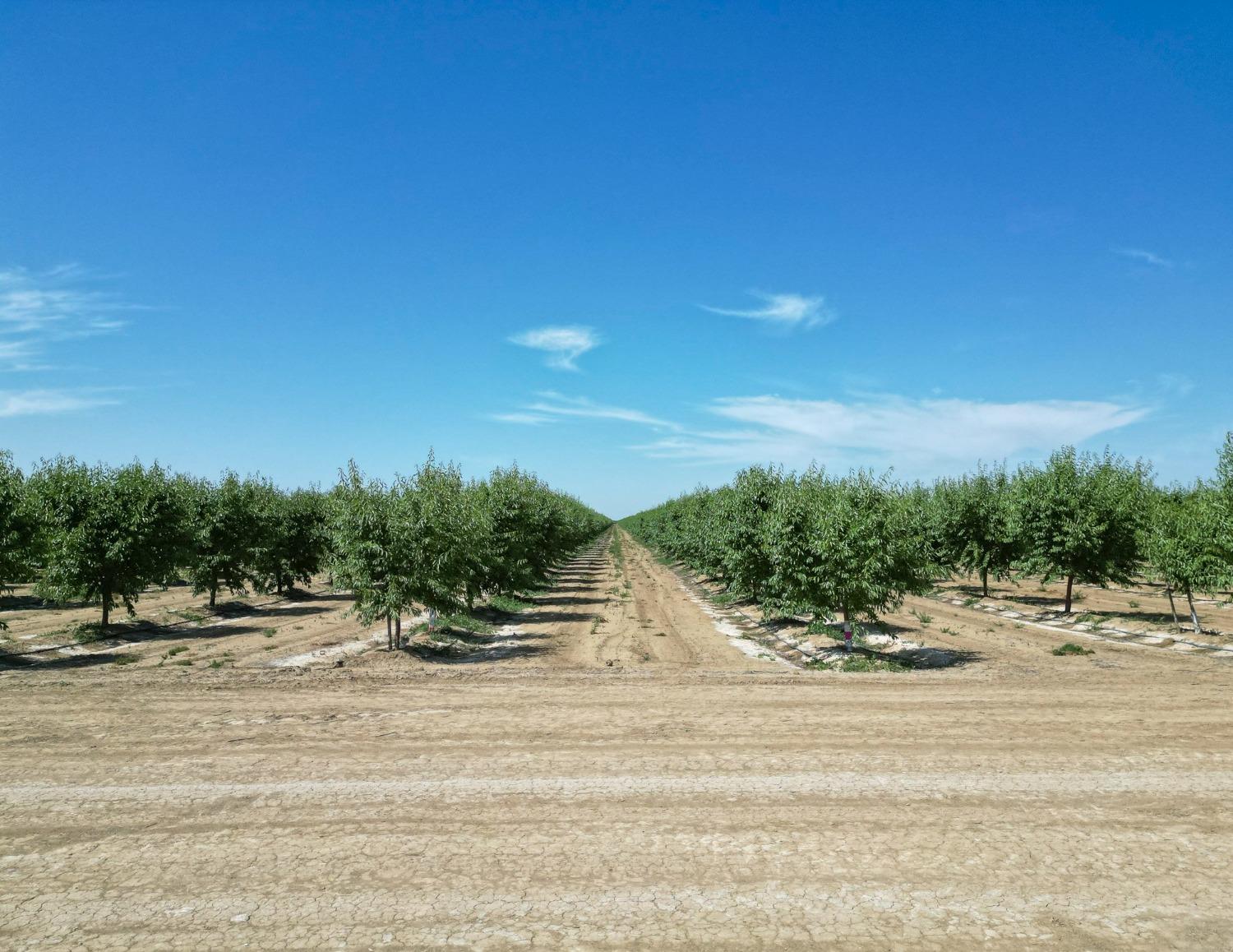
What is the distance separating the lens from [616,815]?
897 centimetres

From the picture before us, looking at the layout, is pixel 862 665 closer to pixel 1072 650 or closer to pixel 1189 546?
pixel 1072 650

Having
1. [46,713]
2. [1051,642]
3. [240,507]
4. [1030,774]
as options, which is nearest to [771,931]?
[1030,774]

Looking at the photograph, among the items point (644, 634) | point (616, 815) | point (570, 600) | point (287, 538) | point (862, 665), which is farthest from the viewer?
point (570, 600)

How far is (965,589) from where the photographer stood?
156ft

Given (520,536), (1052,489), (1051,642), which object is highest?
(1052,489)

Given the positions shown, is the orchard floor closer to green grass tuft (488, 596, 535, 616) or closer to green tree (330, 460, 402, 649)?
green tree (330, 460, 402, 649)

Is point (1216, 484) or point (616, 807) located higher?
point (1216, 484)

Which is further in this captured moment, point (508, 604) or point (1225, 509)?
point (508, 604)

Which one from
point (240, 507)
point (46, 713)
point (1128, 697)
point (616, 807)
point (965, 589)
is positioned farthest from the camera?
point (965, 589)

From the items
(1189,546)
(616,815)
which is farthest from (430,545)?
(1189,546)

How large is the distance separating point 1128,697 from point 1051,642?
1301 centimetres

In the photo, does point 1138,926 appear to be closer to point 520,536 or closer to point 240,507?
point 520,536

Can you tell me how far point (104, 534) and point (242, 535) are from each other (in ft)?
31.1

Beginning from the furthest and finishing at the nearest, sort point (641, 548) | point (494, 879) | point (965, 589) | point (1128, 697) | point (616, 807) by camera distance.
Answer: point (641, 548) → point (965, 589) → point (1128, 697) → point (616, 807) → point (494, 879)
